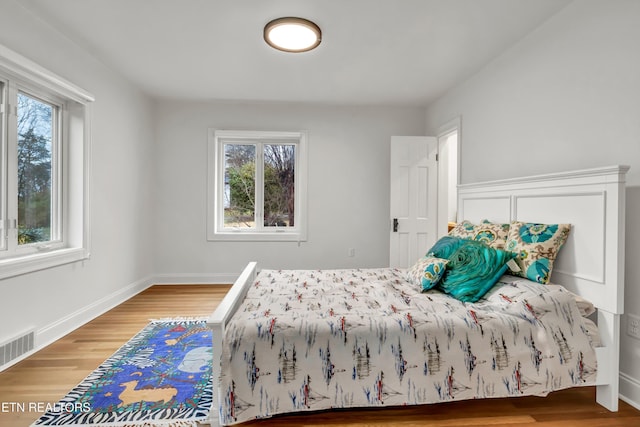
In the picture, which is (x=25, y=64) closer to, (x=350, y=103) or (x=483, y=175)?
(x=350, y=103)

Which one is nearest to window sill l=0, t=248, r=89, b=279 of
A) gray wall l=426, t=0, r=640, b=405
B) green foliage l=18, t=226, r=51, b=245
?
green foliage l=18, t=226, r=51, b=245

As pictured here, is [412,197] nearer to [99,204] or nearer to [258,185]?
[258,185]

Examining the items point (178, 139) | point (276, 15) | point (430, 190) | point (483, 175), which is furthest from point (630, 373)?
point (178, 139)

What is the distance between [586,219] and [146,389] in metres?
2.88

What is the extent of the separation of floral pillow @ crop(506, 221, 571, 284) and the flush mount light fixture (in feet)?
7.24

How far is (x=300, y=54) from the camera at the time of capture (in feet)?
9.62

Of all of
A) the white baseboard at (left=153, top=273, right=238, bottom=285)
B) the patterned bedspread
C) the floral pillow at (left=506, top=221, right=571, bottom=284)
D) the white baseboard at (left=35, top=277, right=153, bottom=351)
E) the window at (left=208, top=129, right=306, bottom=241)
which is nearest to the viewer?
the patterned bedspread

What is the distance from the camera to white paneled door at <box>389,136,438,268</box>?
13.3ft

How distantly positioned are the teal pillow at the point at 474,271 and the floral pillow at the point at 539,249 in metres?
0.09

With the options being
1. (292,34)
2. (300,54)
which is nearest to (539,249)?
(292,34)

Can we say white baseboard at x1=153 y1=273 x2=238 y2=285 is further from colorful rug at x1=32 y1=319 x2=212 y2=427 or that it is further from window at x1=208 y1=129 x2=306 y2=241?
colorful rug at x1=32 y1=319 x2=212 y2=427

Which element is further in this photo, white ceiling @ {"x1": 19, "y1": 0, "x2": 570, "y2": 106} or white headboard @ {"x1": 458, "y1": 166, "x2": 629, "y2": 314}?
white ceiling @ {"x1": 19, "y1": 0, "x2": 570, "y2": 106}

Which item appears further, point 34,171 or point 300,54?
point 300,54

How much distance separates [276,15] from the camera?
92.1 inches
